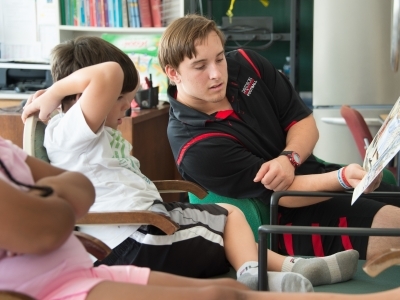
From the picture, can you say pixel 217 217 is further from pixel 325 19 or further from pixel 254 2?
pixel 254 2

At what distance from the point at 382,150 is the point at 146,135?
7.28 feet

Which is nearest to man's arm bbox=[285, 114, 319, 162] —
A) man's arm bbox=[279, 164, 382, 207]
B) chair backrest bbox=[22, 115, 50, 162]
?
man's arm bbox=[279, 164, 382, 207]

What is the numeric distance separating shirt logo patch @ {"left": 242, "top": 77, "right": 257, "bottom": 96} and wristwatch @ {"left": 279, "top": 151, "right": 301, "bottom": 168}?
0.85ft

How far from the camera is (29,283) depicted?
44.1 inches

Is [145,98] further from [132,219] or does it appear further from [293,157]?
[132,219]

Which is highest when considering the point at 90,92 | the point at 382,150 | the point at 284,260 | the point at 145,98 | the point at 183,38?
the point at 183,38

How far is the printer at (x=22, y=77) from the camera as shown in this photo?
4.44m

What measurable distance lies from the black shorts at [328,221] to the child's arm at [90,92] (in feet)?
2.42

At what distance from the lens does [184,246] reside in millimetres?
1830

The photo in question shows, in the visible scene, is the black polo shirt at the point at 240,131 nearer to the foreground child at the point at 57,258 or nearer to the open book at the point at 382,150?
the open book at the point at 382,150

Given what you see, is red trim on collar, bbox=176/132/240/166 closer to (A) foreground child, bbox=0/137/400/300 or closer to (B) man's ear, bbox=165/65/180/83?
(B) man's ear, bbox=165/65/180/83

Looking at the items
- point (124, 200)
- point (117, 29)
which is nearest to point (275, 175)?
point (124, 200)

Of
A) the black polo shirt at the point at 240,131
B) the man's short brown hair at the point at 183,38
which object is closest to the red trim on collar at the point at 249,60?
the black polo shirt at the point at 240,131

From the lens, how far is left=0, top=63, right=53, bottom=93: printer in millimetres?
4442
